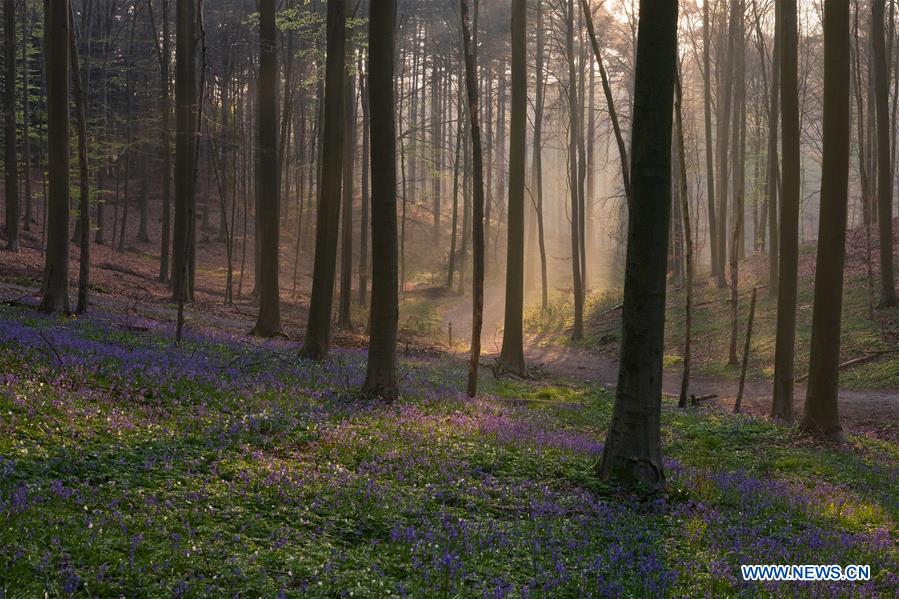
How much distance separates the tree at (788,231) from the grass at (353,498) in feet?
11.2

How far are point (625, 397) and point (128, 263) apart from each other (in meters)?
36.9


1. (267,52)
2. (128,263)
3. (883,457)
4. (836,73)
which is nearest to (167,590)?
(883,457)

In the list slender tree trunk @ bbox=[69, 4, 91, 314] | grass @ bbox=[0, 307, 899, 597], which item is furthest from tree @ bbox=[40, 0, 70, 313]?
grass @ bbox=[0, 307, 899, 597]

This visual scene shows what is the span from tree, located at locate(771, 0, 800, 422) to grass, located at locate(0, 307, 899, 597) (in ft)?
11.2

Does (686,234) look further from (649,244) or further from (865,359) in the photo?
(865,359)

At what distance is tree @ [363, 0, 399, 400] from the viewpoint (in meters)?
11.6

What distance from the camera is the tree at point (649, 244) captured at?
25.8 ft

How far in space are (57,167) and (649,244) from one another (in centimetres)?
1411

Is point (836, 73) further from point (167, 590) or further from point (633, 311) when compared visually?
point (167, 590)

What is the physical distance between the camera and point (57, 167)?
15.4 m

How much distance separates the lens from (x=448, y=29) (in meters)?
50.3

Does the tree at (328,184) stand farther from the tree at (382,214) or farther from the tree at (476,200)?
the tree at (382,214)

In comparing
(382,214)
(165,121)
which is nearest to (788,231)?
(382,214)

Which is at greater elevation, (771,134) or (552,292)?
(771,134)
